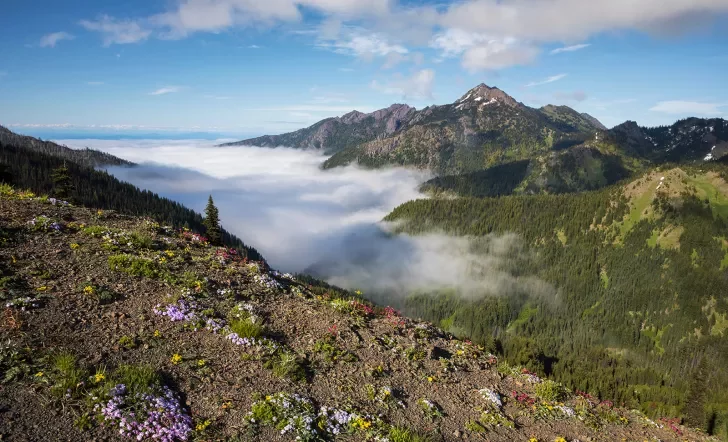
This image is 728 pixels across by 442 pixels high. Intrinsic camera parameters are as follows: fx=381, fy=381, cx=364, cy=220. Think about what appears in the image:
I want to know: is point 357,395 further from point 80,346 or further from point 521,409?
point 80,346

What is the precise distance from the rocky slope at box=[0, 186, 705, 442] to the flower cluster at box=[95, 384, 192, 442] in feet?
0.15

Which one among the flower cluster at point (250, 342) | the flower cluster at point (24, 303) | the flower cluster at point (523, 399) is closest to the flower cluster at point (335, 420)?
the flower cluster at point (250, 342)

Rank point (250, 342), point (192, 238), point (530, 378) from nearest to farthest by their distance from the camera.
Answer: point (250, 342) → point (530, 378) → point (192, 238)

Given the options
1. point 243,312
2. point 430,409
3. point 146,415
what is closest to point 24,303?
point 146,415

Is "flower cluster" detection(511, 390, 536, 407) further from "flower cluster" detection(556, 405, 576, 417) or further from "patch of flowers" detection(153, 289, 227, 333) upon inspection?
"patch of flowers" detection(153, 289, 227, 333)

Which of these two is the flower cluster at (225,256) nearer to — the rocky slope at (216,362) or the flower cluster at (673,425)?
the rocky slope at (216,362)

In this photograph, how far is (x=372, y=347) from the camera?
18953mm

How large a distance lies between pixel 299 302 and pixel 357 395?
739cm

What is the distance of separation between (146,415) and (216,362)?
363 centimetres

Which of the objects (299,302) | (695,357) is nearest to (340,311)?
(299,302)

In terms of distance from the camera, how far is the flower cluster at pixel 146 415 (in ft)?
36.2

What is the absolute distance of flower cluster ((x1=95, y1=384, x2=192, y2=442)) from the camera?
1102cm

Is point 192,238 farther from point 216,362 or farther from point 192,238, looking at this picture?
point 216,362

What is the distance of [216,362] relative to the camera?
15.0 meters
